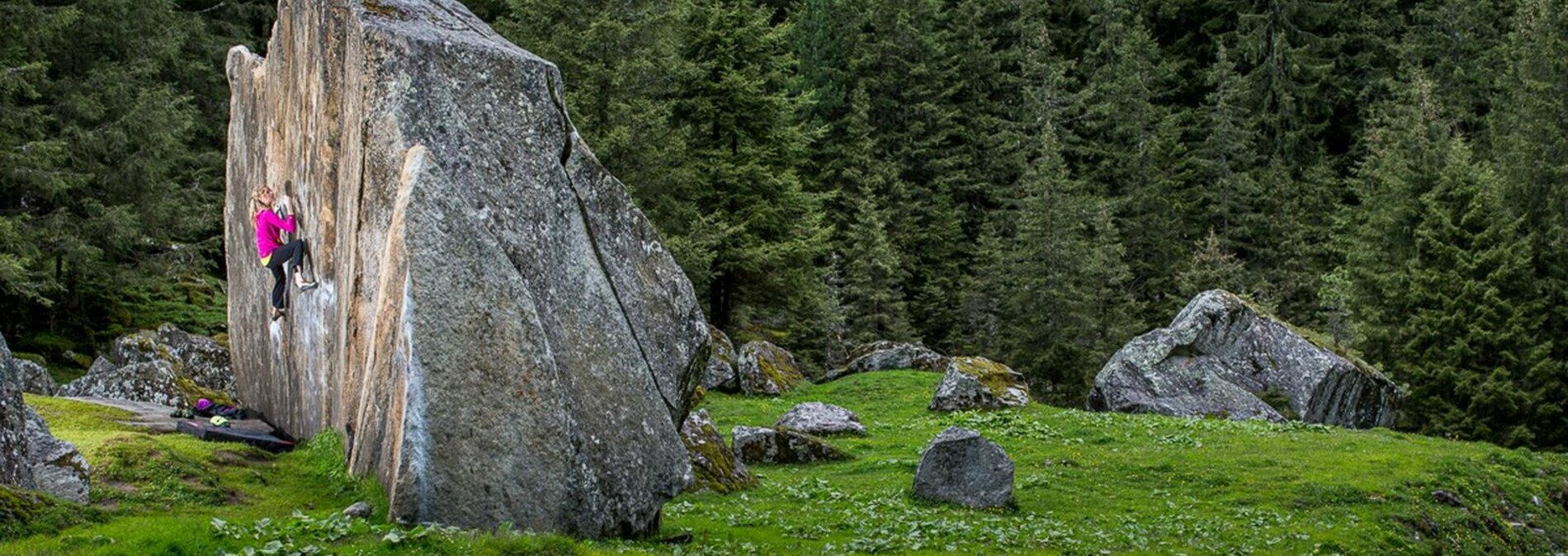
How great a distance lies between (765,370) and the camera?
39.9 metres

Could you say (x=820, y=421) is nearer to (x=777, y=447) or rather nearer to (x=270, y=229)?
(x=777, y=447)

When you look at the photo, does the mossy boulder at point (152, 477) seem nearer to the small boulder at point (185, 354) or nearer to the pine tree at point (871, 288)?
the small boulder at point (185, 354)

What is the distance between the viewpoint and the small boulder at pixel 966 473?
2059 cm

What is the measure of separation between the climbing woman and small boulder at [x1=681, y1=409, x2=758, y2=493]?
6.90 meters

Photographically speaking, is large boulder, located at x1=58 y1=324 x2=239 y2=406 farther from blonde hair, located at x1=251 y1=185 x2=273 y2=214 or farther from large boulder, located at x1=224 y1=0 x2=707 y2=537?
large boulder, located at x1=224 y1=0 x2=707 y2=537

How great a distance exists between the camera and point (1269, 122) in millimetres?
75688

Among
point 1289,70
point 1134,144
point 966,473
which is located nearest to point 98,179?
point 966,473

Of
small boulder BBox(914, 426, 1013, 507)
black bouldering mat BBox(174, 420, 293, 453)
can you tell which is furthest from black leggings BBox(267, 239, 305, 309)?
small boulder BBox(914, 426, 1013, 507)

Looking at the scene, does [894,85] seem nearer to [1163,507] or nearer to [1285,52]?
[1285,52]

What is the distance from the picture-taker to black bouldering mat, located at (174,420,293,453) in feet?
60.3

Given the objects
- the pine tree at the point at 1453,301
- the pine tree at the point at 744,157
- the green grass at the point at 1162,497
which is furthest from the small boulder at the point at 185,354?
the pine tree at the point at 1453,301

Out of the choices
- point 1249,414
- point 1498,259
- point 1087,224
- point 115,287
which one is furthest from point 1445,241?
point 115,287

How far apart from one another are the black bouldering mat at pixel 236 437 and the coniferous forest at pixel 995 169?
46.3 feet

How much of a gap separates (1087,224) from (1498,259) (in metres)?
22.6
